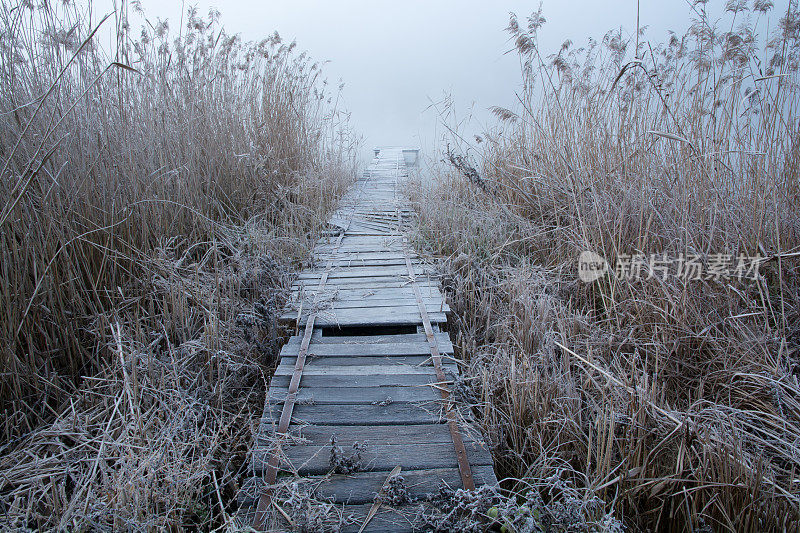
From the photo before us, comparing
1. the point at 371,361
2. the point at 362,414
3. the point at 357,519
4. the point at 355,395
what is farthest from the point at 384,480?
the point at 371,361

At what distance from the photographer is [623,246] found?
2740 millimetres

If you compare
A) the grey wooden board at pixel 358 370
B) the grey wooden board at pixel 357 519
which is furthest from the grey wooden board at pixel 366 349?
the grey wooden board at pixel 357 519

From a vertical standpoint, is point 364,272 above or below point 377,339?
above

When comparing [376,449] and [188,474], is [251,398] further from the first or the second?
[376,449]

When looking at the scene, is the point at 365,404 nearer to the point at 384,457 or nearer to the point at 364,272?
the point at 384,457

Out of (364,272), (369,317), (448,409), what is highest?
(364,272)

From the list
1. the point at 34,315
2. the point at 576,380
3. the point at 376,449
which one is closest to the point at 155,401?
the point at 34,315

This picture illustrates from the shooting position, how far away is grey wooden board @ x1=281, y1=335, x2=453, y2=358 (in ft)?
7.65

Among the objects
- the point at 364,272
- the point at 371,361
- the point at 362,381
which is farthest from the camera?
the point at 364,272

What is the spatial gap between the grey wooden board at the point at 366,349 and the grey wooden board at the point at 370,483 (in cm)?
79

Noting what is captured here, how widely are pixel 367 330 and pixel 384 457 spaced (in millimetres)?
1148

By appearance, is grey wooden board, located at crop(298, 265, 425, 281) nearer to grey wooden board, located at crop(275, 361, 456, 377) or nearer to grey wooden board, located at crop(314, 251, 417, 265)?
grey wooden board, located at crop(314, 251, 417, 265)

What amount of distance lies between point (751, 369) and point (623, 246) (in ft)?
3.24

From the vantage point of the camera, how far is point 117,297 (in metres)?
2.29
